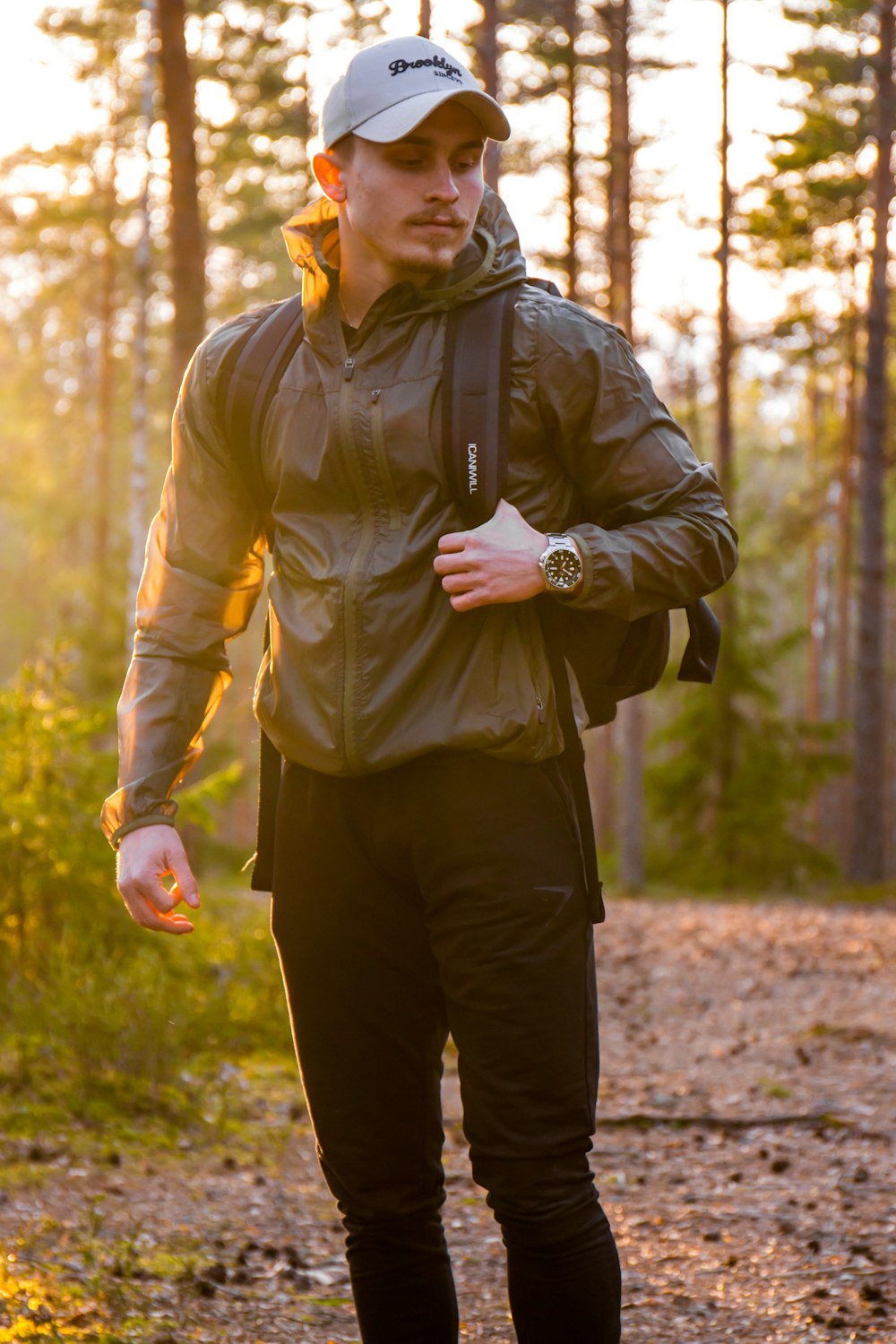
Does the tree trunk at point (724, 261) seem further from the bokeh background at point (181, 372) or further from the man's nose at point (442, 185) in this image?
the man's nose at point (442, 185)

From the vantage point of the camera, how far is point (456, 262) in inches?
108

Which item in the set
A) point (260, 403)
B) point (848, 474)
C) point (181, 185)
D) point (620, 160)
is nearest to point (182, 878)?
point (260, 403)

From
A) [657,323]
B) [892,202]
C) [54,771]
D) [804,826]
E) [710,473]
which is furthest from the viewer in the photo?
[657,323]

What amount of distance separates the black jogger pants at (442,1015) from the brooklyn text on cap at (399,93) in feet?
3.72

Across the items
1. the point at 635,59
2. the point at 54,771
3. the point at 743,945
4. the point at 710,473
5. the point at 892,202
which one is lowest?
the point at 743,945

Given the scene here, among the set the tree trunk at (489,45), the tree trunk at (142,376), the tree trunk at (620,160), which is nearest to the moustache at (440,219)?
the tree trunk at (489,45)

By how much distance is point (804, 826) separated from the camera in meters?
21.9

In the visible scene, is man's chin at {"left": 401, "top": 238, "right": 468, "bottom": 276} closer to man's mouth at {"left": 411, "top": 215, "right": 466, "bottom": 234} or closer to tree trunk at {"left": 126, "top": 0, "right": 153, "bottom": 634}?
man's mouth at {"left": 411, "top": 215, "right": 466, "bottom": 234}

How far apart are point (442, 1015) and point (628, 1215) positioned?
271cm

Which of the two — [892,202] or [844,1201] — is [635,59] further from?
[844,1201]

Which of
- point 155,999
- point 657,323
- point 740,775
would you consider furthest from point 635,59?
point 155,999

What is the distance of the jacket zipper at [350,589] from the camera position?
264 centimetres

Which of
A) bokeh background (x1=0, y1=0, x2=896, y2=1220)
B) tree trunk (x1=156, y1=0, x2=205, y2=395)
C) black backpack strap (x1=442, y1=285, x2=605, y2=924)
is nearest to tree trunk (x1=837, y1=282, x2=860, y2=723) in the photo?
bokeh background (x1=0, y1=0, x2=896, y2=1220)

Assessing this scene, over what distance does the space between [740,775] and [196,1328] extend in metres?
17.0
